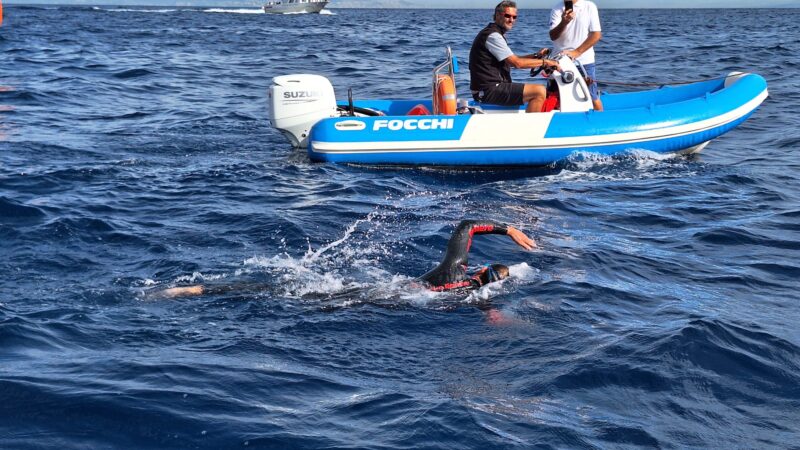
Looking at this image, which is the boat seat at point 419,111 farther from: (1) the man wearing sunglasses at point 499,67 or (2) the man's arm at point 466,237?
(2) the man's arm at point 466,237

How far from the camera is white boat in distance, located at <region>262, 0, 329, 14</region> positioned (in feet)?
259

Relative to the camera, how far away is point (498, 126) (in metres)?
10.6

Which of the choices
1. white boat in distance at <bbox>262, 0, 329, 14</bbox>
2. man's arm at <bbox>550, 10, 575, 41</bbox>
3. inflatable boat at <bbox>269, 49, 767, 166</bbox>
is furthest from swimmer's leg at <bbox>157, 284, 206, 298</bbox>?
white boat in distance at <bbox>262, 0, 329, 14</bbox>

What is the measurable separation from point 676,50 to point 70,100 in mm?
17436

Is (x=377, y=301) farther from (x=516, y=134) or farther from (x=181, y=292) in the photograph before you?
(x=516, y=134)

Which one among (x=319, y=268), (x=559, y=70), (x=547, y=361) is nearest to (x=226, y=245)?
(x=319, y=268)

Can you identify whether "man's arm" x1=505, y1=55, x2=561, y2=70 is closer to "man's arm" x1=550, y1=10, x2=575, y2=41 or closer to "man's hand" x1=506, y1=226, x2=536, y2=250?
"man's arm" x1=550, y1=10, x2=575, y2=41

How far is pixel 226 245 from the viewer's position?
7562 millimetres

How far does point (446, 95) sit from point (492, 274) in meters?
5.03

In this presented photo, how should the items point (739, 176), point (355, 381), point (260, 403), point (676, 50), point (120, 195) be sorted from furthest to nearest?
point (676, 50) → point (739, 176) → point (120, 195) → point (355, 381) → point (260, 403)

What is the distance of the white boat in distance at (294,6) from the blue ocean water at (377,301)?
225 ft

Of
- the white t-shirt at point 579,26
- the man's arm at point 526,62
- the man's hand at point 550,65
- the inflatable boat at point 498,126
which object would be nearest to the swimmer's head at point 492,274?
the man's arm at point 526,62

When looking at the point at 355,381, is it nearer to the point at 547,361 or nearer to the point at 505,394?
the point at 505,394

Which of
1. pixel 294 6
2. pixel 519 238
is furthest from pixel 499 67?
pixel 294 6
